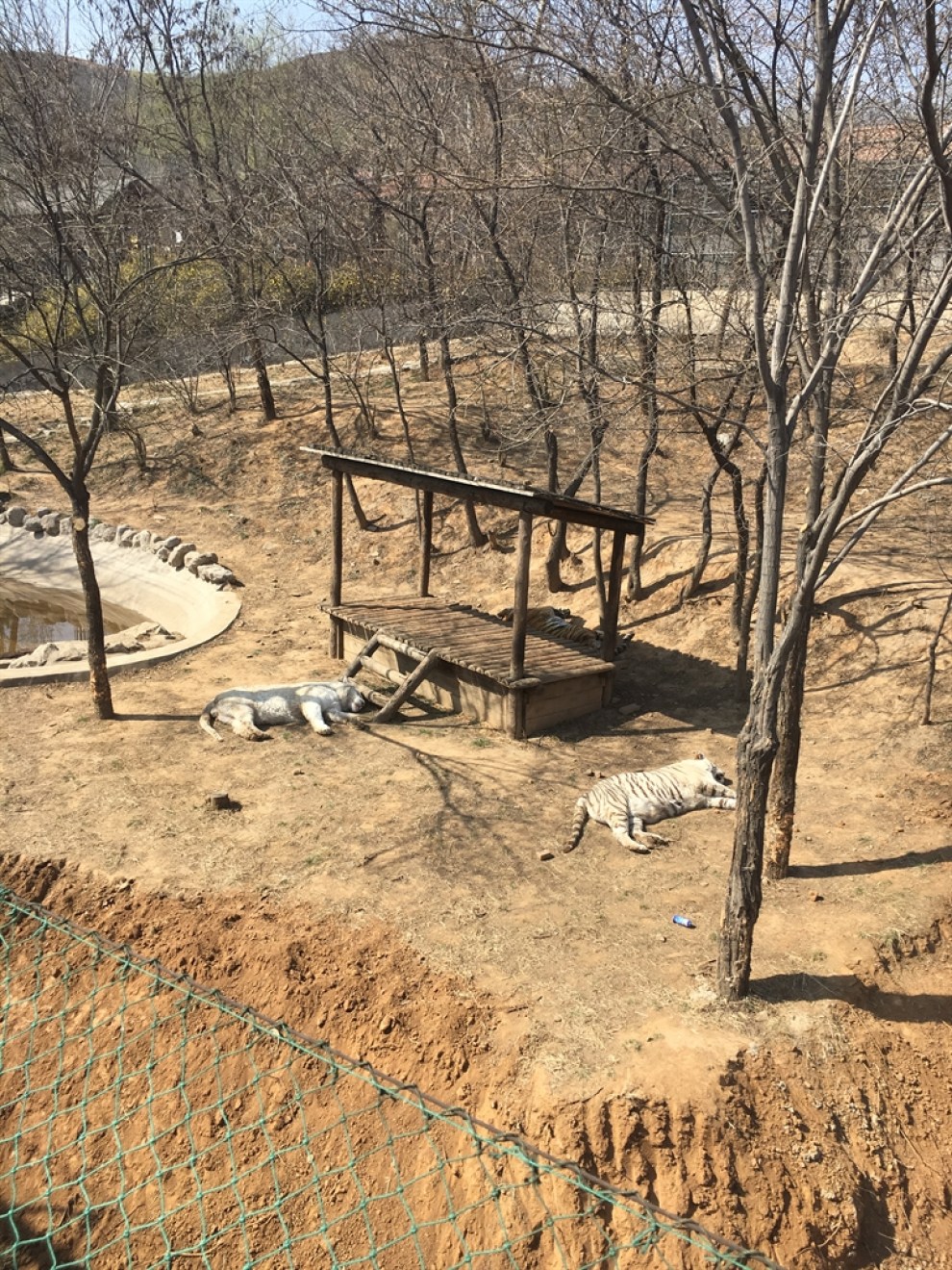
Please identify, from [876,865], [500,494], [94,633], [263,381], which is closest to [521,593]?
[500,494]

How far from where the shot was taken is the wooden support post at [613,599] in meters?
10.3

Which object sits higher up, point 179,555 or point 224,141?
point 224,141

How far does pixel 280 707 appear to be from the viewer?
31.7 feet

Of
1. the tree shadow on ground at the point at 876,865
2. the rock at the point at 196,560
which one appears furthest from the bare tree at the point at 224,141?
the tree shadow on ground at the point at 876,865

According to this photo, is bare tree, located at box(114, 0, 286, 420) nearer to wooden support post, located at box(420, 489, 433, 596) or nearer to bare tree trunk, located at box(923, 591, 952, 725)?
wooden support post, located at box(420, 489, 433, 596)

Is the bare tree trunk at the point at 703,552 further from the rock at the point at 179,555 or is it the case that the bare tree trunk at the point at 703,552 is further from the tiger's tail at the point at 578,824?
the rock at the point at 179,555

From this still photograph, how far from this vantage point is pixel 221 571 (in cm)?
1448

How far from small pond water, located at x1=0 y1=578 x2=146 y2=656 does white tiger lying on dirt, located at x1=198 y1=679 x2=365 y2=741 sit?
5.36 meters

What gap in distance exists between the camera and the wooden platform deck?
9703mm

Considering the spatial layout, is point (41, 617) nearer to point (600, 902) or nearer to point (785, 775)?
point (600, 902)

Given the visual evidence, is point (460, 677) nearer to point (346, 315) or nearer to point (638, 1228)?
point (638, 1228)

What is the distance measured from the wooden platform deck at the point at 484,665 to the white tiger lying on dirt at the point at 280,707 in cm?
88

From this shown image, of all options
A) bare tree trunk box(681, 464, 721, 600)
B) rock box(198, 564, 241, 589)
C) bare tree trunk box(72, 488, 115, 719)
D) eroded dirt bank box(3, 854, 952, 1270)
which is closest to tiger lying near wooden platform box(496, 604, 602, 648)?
bare tree trunk box(681, 464, 721, 600)

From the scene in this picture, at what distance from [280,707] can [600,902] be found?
4.24 meters
